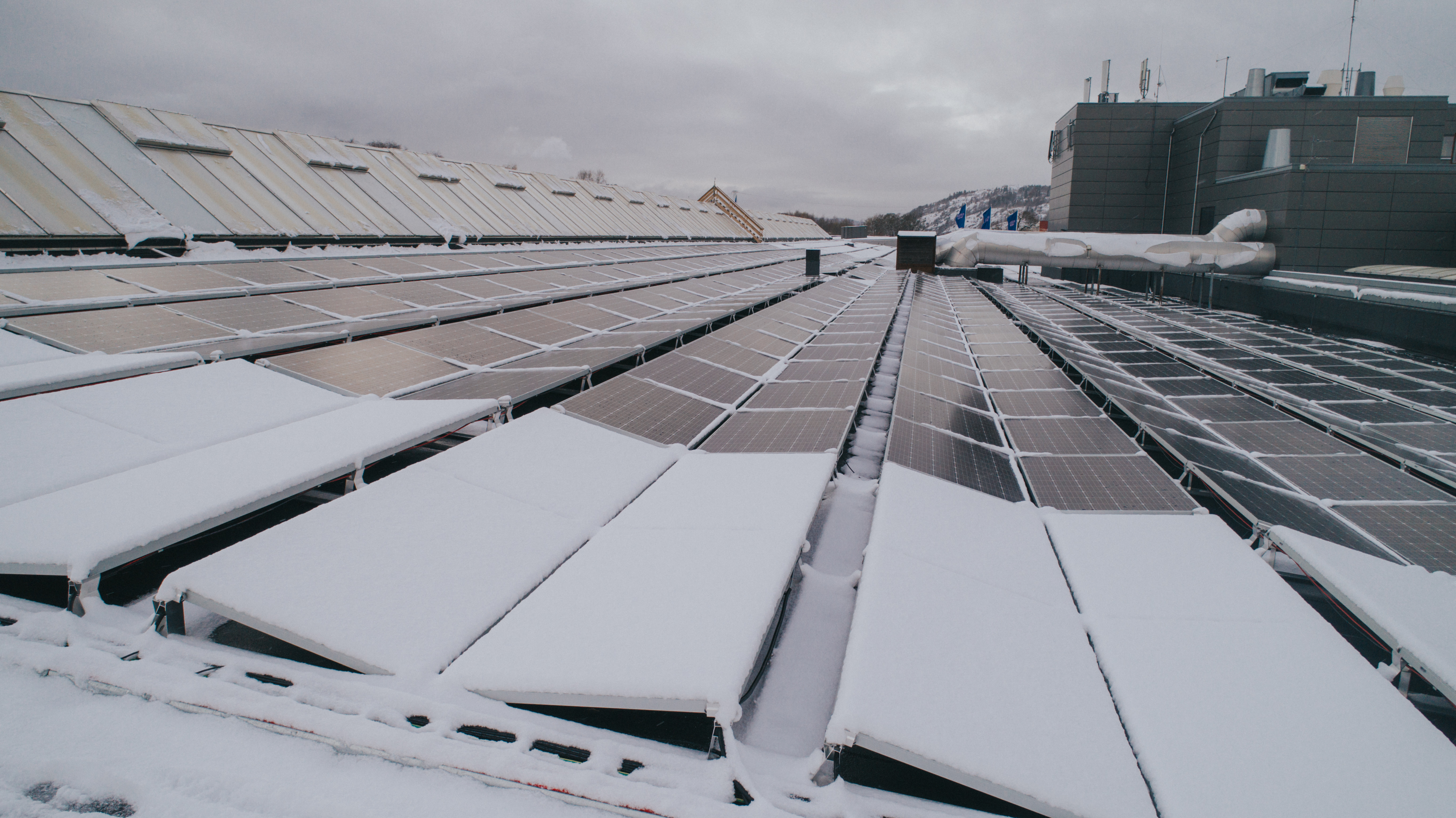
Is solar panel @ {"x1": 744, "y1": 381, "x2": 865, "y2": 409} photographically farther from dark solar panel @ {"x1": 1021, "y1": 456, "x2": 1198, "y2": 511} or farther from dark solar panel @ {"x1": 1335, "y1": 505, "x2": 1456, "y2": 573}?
dark solar panel @ {"x1": 1335, "y1": 505, "x2": 1456, "y2": 573}

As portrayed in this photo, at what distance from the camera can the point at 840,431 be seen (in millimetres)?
6242

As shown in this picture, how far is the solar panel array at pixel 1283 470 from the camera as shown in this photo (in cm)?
496

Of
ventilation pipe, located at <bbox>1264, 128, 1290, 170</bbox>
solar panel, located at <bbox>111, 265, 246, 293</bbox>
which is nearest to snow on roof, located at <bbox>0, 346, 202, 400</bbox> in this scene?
solar panel, located at <bbox>111, 265, 246, 293</bbox>

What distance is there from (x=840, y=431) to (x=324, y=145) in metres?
26.4

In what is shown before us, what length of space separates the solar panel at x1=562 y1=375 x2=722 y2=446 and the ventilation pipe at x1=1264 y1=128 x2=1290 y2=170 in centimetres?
3783

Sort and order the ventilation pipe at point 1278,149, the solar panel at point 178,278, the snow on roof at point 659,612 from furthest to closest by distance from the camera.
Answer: the ventilation pipe at point 1278,149, the solar panel at point 178,278, the snow on roof at point 659,612

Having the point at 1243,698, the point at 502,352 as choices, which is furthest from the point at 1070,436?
the point at 502,352

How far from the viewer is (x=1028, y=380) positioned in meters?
10.4

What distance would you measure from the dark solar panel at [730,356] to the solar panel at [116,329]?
618cm

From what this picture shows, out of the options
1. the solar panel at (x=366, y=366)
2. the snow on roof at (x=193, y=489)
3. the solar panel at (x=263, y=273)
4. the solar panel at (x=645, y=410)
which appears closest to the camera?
the snow on roof at (x=193, y=489)

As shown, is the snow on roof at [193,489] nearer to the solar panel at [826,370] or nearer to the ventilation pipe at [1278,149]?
the solar panel at [826,370]

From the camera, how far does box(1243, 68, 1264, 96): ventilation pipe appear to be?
34.5 metres

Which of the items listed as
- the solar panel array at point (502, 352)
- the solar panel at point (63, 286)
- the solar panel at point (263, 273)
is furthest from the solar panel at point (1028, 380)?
the solar panel at point (63, 286)

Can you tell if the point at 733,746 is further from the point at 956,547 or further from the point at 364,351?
the point at 364,351
